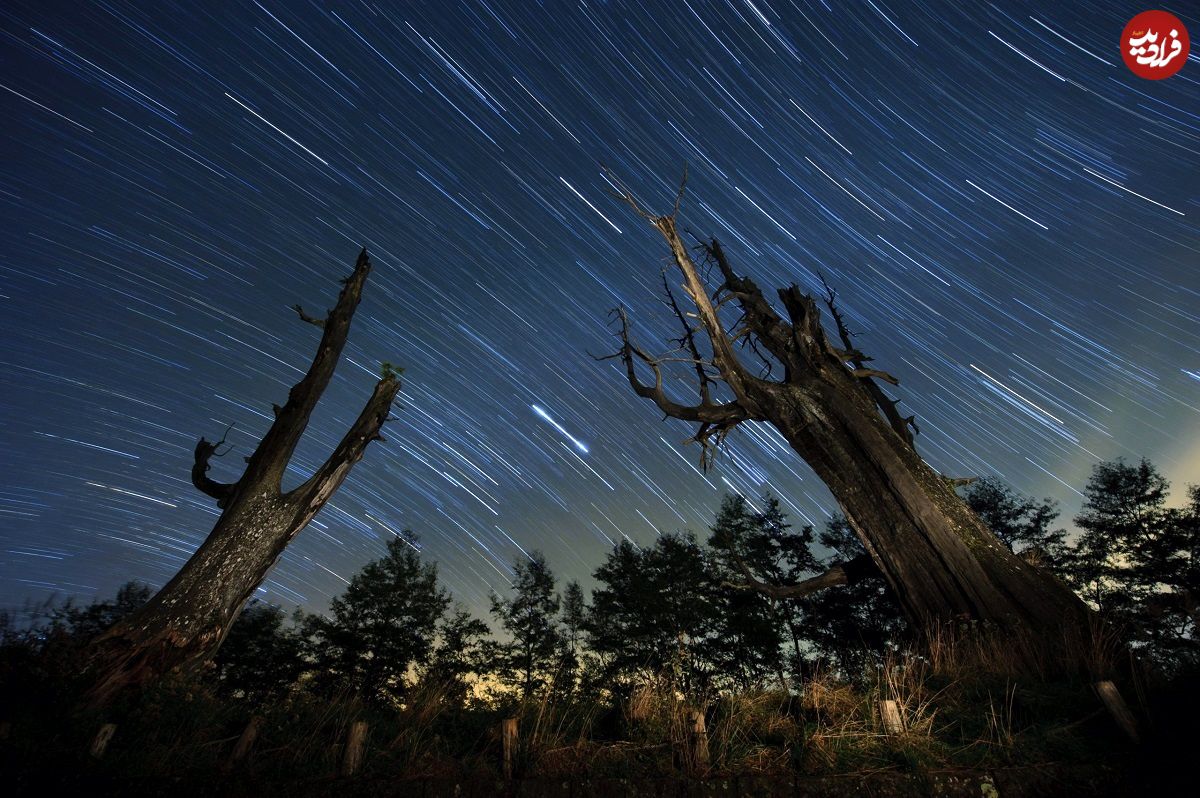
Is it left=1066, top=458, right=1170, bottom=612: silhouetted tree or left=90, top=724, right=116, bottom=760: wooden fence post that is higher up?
left=1066, top=458, right=1170, bottom=612: silhouetted tree

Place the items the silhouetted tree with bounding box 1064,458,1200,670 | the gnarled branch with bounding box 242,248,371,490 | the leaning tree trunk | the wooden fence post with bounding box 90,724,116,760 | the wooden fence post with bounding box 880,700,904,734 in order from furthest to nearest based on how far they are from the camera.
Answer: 1. the silhouetted tree with bounding box 1064,458,1200,670
2. the gnarled branch with bounding box 242,248,371,490
3. the leaning tree trunk
4. the wooden fence post with bounding box 90,724,116,760
5. the wooden fence post with bounding box 880,700,904,734

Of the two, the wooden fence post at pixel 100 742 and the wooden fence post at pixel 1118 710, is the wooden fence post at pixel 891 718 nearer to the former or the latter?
the wooden fence post at pixel 1118 710

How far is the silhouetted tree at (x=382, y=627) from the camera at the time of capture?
25719mm

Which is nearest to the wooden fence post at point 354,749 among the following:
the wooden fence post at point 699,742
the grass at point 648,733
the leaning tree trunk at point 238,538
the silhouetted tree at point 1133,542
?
the grass at point 648,733

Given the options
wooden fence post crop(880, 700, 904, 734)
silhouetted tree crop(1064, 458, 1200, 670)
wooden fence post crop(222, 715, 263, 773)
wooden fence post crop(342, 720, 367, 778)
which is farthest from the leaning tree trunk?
silhouetted tree crop(1064, 458, 1200, 670)

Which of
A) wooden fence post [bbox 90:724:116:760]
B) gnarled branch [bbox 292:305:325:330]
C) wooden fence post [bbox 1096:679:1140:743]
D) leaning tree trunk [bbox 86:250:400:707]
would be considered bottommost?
wooden fence post [bbox 90:724:116:760]

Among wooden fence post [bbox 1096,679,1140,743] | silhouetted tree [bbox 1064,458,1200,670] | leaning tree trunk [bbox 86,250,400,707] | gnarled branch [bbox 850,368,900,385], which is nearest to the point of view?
wooden fence post [bbox 1096,679,1140,743]

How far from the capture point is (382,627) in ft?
88.5

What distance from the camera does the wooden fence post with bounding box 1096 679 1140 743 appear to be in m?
3.78

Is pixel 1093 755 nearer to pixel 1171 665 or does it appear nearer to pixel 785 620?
pixel 1171 665

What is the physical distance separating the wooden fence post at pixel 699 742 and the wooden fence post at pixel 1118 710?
315 cm

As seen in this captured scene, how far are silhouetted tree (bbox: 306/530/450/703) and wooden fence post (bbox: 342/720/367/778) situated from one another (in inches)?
935

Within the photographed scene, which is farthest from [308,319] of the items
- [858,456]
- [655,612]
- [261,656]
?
[261,656]

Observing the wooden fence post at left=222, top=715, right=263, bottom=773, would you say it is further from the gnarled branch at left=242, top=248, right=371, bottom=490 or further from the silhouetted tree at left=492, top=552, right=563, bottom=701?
the silhouetted tree at left=492, top=552, right=563, bottom=701
